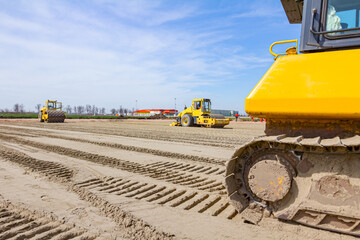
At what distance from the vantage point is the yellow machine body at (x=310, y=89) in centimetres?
219

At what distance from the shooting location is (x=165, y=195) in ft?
12.3

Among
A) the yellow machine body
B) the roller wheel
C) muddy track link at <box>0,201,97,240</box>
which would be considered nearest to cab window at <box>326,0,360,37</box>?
the yellow machine body

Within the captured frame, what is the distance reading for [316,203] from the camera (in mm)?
2477

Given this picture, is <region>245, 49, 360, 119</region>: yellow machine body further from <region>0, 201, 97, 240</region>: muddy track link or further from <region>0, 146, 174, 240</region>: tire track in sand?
<region>0, 201, 97, 240</region>: muddy track link

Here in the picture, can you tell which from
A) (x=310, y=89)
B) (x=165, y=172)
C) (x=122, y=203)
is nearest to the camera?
(x=310, y=89)

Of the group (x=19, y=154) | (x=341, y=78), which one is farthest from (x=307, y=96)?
(x=19, y=154)

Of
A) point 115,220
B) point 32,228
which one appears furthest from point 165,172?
point 32,228

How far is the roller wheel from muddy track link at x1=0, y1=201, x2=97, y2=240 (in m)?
18.3

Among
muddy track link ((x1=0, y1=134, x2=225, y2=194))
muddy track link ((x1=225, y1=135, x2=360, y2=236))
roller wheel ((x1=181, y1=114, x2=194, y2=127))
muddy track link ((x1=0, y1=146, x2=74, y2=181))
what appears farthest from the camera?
roller wheel ((x1=181, y1=114, x2=194, y2=127))

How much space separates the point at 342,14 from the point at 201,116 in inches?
704

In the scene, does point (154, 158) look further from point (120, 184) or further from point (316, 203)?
point (316, 203)

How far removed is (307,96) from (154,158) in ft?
15.9

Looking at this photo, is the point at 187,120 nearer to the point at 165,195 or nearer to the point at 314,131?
the point at 165,195

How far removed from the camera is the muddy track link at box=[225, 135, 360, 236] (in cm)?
233
